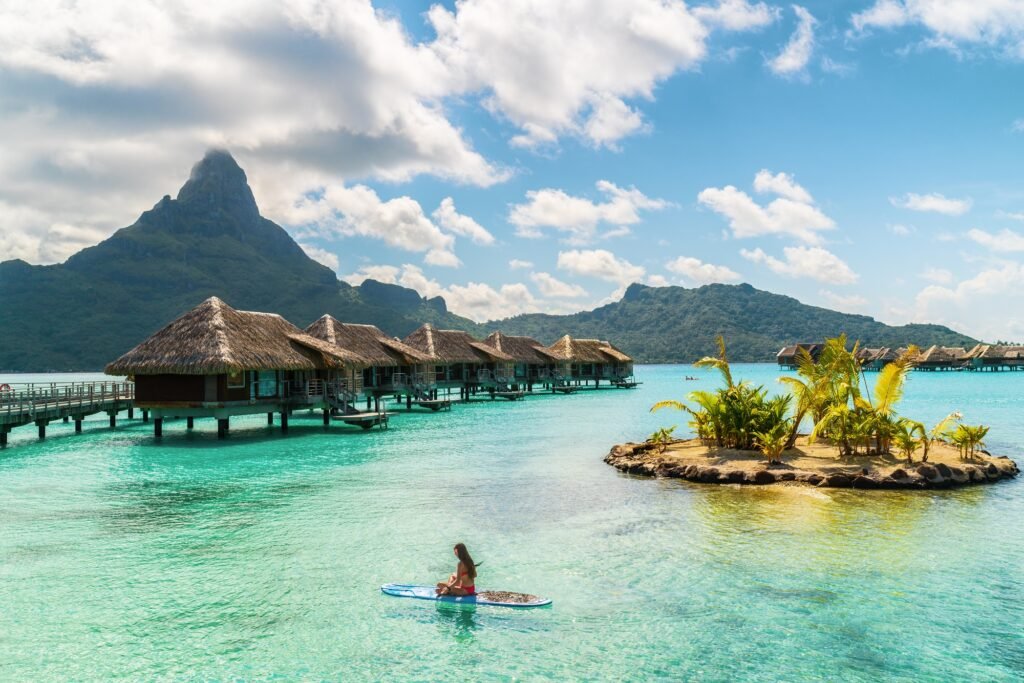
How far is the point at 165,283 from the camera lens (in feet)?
510

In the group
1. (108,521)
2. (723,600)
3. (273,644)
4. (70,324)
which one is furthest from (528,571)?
(70,324)

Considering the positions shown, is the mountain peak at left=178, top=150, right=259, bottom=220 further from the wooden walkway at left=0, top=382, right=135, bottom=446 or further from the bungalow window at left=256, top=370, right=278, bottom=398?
the bungalow window at left=256, top=370, right=278, bottom=398

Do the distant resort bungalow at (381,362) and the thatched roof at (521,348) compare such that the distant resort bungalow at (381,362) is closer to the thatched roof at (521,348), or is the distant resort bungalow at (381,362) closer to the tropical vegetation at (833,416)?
the thatched roof at (521,348)

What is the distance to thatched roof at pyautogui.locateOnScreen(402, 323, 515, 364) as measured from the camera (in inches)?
1950

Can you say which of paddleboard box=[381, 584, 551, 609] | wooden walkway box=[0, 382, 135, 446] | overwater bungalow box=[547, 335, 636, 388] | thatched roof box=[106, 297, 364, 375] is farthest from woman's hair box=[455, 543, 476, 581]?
overwater bungalow box=[547, 335, 636, 388]

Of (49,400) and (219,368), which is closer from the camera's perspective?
(219,368)

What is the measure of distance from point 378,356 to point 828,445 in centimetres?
2521

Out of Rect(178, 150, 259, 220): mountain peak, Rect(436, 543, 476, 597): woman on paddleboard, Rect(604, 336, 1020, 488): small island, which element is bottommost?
Rect(436, 543, 476, 597): woman on paddleboard

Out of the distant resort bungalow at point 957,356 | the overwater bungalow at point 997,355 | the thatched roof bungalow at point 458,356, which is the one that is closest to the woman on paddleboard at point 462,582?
the thatched roof bungalow at point 458,356

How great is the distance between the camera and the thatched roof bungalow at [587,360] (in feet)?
229

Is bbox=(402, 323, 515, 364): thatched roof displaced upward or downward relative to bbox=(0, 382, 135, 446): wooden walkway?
upward

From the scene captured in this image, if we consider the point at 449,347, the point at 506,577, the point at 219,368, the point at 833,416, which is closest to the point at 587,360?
the point at 449,347

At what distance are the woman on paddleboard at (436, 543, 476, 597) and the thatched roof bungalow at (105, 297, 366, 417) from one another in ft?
63.2

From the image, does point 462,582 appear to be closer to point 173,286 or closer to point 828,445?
point 828,445
